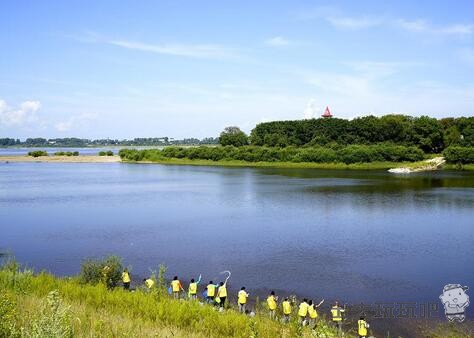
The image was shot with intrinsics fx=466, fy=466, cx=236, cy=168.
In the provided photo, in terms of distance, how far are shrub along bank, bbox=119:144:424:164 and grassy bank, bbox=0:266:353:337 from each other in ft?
312

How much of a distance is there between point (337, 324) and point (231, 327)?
7496 mm

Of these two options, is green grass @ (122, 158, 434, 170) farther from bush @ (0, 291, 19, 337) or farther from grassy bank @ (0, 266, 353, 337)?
bush @ (0, 291, 19, 337)

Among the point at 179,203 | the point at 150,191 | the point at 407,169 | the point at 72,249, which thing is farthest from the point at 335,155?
the point at 72,249

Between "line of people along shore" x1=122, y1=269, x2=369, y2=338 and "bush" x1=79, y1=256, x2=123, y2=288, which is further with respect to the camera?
"bush" x1=79, y1=256, x2=123, y2=288

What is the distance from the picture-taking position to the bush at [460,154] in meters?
101

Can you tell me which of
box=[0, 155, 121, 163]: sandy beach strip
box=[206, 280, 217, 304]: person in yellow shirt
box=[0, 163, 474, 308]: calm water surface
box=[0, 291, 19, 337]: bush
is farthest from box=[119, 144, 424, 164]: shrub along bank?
box=[0, 291, 19, 337]: bush

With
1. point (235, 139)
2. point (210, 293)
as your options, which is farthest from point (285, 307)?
point (235, 139)

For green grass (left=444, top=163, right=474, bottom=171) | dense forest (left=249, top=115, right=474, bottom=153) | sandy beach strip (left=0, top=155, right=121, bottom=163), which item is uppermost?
dense forest (left=249, top=115, right=474, bottom=153)

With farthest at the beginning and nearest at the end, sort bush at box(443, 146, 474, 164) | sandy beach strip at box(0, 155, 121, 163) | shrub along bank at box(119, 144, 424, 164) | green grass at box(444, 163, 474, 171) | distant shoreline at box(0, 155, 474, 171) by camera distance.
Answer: sandy beach strip at box(0, 155, 121, 163), shrub along bank at box(119, 144, 424, 164), distant shoreline at box(0, 155, 474, 171), bush at box(443, 146, 474, 164), green grass at box(444, 163, 474, 171)

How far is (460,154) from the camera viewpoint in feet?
333

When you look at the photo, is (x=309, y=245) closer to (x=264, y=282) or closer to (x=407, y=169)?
(x=264, y=282)

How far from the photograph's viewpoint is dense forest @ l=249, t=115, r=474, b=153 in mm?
113250

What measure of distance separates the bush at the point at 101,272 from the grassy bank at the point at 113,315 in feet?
7.49

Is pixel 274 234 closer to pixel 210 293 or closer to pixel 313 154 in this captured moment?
pixel 210 293
